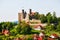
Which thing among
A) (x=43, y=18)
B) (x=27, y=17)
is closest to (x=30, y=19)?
(x=27, y=17)

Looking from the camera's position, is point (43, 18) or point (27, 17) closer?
point (43, 18)

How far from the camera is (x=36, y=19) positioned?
42.2 metres

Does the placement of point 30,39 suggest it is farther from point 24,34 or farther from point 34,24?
point 34,24

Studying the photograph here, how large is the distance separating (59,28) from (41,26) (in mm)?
3364

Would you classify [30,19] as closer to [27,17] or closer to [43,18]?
[27,17]

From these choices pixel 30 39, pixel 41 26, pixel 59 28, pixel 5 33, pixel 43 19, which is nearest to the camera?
pixel 30 39

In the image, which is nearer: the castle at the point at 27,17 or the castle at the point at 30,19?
the castle at the point at 30,19

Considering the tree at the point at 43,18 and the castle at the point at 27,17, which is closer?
the tree at the point at 43,18

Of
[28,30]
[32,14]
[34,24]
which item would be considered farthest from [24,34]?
[32,14]

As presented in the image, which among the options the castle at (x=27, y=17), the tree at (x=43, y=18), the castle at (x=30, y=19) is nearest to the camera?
the castle at (x=30, y=19)

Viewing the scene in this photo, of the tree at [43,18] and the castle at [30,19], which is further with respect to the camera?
the tree at [43,18]

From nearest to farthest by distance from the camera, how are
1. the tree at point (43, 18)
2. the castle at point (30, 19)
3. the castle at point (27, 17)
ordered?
the castle at point (30, 19) < the tree at point (43, 18) < the castle at point (27, 17)

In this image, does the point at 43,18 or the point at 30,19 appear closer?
the point at 43,18

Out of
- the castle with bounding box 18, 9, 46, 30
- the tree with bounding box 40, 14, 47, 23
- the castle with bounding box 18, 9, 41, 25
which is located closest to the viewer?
the castle with bounding box 18, 9, 46, 30
